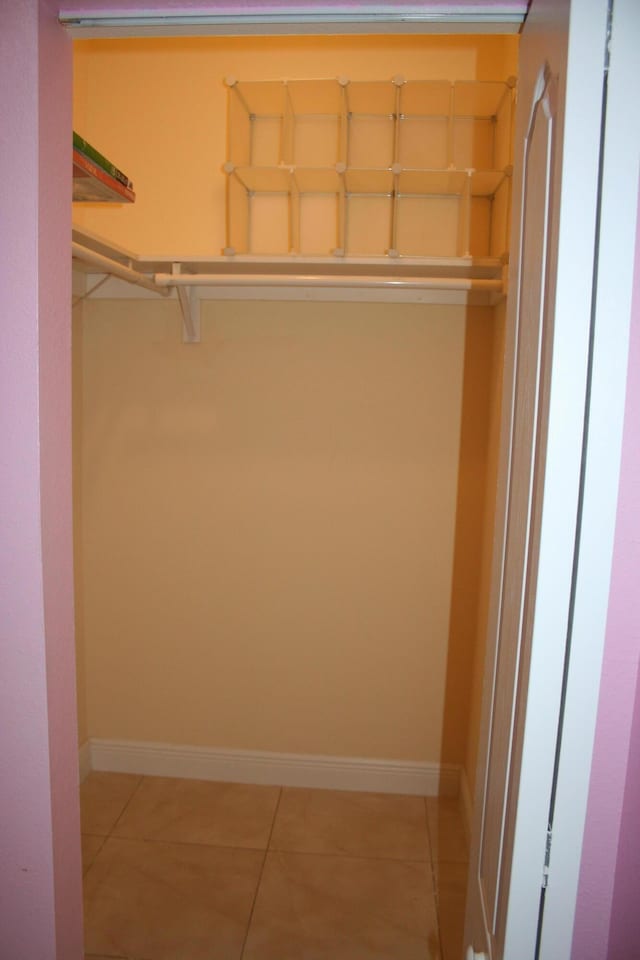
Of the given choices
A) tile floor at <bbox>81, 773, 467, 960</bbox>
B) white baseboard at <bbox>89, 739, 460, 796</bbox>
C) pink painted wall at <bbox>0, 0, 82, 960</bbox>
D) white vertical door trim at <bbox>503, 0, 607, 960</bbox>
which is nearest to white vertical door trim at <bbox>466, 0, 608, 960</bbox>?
white vertical door trim at <bbox>503, 0, 607, 960</bbox>

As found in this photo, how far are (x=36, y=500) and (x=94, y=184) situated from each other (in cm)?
88

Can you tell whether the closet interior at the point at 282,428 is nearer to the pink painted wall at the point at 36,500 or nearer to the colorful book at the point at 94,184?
the colorful book at the point at 94,184

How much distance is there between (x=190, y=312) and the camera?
228 cm

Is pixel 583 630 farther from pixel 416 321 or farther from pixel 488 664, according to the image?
pixel 416 321

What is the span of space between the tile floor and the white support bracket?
185 centimetres

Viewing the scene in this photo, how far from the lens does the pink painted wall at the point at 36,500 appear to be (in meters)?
0.88

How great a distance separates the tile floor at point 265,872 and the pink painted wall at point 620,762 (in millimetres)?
1158

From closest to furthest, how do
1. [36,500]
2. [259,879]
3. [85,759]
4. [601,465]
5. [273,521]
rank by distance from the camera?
[601,465], [36,500], [259,879], [273,521], [85,759]

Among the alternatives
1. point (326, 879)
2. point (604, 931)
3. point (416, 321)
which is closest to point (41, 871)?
point (604, 931)

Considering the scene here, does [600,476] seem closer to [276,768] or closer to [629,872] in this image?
[629,872]

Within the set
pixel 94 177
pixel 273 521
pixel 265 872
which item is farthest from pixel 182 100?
pixel 265 872

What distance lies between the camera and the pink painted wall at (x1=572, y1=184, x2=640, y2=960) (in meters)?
0.77

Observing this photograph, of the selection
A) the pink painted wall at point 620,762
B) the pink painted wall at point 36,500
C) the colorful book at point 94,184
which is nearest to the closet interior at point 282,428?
the colorful book at point 94,184

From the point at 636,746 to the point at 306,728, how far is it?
73.0 inches
